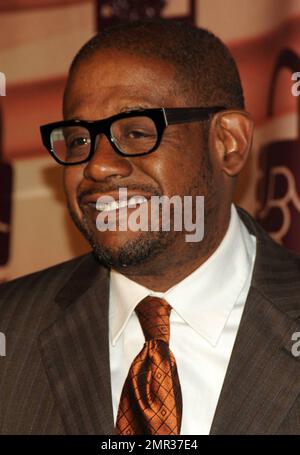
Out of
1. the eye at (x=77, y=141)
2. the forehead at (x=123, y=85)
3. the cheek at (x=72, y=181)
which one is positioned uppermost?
the forehead at (x=123, y=85)

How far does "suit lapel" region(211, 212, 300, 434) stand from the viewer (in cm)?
145

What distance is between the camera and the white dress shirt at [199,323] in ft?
4.98

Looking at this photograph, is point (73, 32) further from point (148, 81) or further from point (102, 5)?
point (148, 81)

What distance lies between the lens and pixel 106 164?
152 cm

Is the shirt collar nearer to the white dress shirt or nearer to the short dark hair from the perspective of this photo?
the white dress shirt

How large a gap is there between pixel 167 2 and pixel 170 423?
3.78 feet

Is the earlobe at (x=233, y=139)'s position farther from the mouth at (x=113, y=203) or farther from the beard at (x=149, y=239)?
the mouth at (x=113, y=203)

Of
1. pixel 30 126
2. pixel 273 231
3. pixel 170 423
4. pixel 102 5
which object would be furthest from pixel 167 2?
pixel 170 423

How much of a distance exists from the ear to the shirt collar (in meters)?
0.12

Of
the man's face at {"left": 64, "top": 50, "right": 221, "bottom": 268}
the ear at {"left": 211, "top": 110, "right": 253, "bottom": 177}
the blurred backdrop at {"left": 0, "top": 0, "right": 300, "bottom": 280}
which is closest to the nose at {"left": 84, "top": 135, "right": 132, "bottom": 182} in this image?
the man's face at {"left": 64, "top": 50, "right": 221, "bottom": 268}

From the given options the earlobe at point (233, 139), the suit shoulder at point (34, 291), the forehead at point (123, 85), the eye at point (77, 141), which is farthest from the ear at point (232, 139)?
the suit shoulder at point (34, 291)

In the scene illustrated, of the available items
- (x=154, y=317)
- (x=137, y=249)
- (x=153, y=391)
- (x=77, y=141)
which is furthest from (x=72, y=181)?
(x=153, y=391)

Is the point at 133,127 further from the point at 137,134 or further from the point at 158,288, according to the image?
the point at 158,288

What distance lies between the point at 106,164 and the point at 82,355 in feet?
1.18
